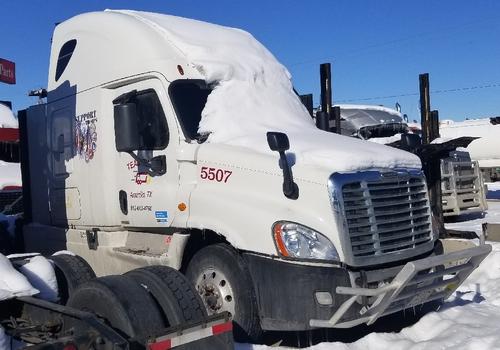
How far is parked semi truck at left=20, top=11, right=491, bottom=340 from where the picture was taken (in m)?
4.88

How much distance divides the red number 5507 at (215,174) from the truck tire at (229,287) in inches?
23.3

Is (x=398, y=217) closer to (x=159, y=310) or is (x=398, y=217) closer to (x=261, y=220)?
(x=261, y=220)

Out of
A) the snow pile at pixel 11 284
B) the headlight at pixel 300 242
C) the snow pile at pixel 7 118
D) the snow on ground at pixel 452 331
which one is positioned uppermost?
the snow pile at pixel 7 118

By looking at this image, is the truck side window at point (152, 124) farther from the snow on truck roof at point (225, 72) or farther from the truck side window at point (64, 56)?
the truck side window at point (64, 56)

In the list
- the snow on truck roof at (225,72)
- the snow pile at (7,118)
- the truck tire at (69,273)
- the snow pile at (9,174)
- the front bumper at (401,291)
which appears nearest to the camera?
the front bumper at (401,291)

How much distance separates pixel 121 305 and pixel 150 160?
2.22 metres

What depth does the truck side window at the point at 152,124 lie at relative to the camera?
6.07 m

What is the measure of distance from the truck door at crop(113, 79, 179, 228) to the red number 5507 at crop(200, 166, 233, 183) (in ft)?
1.26

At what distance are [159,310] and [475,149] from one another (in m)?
22.0

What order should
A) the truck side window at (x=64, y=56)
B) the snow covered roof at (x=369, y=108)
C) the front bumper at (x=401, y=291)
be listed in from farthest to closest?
the snow covered roof at (x=369, y=108) → the truck side window at (x=64, y=56) → the front bumper at (x=401, y=291)

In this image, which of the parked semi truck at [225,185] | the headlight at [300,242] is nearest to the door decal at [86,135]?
the parked semi truck at [225,185]

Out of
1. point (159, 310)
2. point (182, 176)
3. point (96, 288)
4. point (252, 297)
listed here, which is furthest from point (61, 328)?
point (182, 176)

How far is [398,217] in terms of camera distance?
527 centimetres

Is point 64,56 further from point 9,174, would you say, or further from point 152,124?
point 9,174
